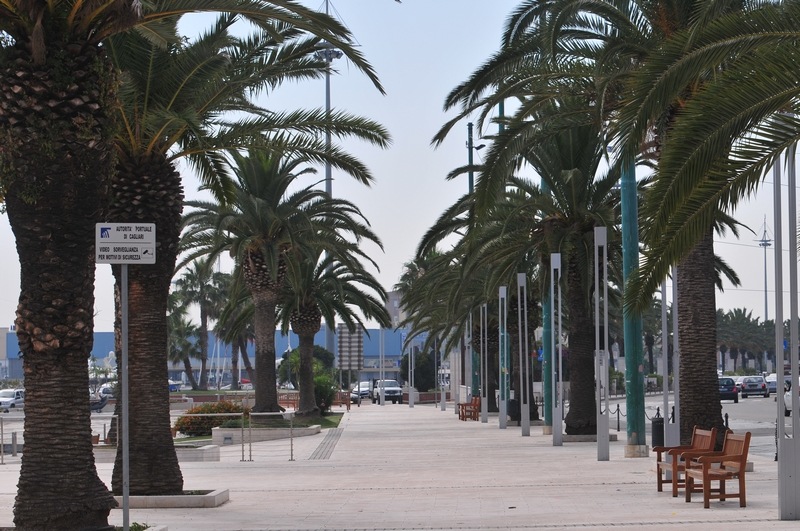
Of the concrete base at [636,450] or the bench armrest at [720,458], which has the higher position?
the bench armrest at [720,458]

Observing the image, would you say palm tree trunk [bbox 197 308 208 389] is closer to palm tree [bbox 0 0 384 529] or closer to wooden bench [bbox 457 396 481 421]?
wooden bench [bbox 457 396 481 421]

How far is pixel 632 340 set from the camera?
24.7 metres

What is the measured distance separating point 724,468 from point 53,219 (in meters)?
8.70

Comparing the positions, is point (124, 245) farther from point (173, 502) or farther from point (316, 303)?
point (316, 303)

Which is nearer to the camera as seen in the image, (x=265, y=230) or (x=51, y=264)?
(x=51, y=264)

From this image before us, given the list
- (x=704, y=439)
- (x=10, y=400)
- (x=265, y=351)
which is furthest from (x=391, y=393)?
(x=704, y=439)

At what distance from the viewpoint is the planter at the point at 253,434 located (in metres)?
32.3

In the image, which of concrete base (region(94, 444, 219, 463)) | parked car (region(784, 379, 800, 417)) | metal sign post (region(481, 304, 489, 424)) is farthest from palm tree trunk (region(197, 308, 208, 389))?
concrete base (region(94, 444, 219, 463))

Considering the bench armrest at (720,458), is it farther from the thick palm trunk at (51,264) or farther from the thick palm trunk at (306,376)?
the thick palm trunk at (306,376)

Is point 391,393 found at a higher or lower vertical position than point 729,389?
lower

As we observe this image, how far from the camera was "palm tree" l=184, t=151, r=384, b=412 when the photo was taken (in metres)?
34.8

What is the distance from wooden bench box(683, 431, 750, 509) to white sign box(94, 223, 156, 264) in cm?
712

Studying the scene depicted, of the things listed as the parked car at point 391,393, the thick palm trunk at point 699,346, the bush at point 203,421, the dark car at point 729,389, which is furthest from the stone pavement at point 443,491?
the parked car at point 391,393

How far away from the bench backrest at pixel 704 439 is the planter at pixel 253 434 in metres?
15.5
